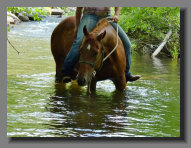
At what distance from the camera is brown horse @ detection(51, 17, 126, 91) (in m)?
8.21

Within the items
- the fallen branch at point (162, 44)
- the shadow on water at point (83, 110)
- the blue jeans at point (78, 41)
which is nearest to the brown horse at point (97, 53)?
the blue jeans at point (78, 41)

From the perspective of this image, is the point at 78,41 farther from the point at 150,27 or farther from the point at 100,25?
the point at 150,27

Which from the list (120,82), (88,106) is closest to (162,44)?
(120,82)

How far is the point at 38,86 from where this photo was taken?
398 inches

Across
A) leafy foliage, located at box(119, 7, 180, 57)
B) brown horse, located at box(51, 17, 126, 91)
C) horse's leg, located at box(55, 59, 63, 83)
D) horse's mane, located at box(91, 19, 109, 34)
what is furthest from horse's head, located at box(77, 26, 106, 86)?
leafy foliage, located at box(119, 7, 180, 57)

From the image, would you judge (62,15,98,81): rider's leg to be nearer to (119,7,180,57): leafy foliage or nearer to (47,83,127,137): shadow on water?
(47,83,127,137): shadow on water

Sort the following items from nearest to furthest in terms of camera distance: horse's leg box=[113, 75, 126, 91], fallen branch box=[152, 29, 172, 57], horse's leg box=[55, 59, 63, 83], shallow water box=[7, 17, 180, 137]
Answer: shallow water box=[7, 17, 180, 137], horse's leg box=[113, 75, 126, 91], horse's leg box=[55, 59, 63, 83], fallen branch box=[152, 29, 172, 57]

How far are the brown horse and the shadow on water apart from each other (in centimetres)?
36

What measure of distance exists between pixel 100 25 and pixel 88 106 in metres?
1.55

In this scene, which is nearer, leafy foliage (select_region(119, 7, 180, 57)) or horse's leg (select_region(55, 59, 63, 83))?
horse's leg (select_region(55, 59, 63, 83))

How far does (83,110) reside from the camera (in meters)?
8.37

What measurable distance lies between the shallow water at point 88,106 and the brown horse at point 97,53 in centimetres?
48

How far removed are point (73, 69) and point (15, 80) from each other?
72.3 inches

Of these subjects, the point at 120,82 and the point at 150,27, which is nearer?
the point at 120,82
